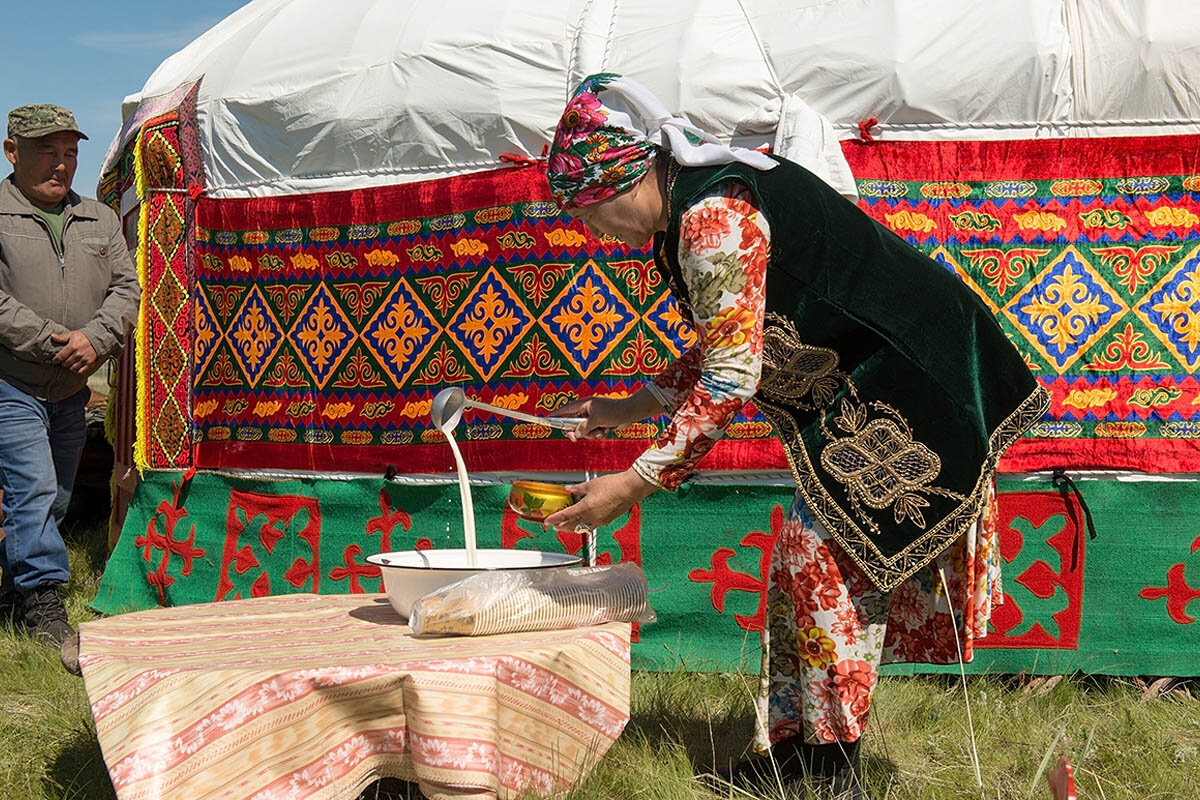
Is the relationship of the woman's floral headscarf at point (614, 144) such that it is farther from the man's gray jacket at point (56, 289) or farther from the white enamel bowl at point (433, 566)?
the man's gray jacket at point (56, 289)

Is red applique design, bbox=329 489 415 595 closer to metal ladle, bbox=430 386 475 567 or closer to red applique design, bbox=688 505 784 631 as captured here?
red applique design, bbox=688 505 784 631

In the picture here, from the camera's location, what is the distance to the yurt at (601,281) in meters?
3.53

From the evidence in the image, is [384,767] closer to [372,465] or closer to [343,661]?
[343,661]

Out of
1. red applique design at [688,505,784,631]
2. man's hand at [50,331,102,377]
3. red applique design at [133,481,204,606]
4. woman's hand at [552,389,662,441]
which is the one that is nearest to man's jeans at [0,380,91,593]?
man's hand at [50,331,102,377]

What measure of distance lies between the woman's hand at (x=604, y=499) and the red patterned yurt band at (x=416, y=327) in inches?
67.9

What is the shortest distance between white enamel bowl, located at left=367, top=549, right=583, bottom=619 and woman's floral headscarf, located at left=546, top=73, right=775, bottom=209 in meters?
0.70

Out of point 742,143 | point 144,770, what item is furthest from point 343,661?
point 742,143

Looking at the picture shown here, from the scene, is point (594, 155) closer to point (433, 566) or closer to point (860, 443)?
point (860, 443)

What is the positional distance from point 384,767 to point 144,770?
1.23 feet

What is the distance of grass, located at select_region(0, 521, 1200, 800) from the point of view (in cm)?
249

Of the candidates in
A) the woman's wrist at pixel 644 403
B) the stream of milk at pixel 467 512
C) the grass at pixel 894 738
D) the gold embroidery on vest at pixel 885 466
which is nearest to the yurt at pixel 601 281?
the grass at pixel 894 738

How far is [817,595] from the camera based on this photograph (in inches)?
84.2

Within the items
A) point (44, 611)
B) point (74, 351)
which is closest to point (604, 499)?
point (74, 351)

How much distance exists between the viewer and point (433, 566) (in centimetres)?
233
